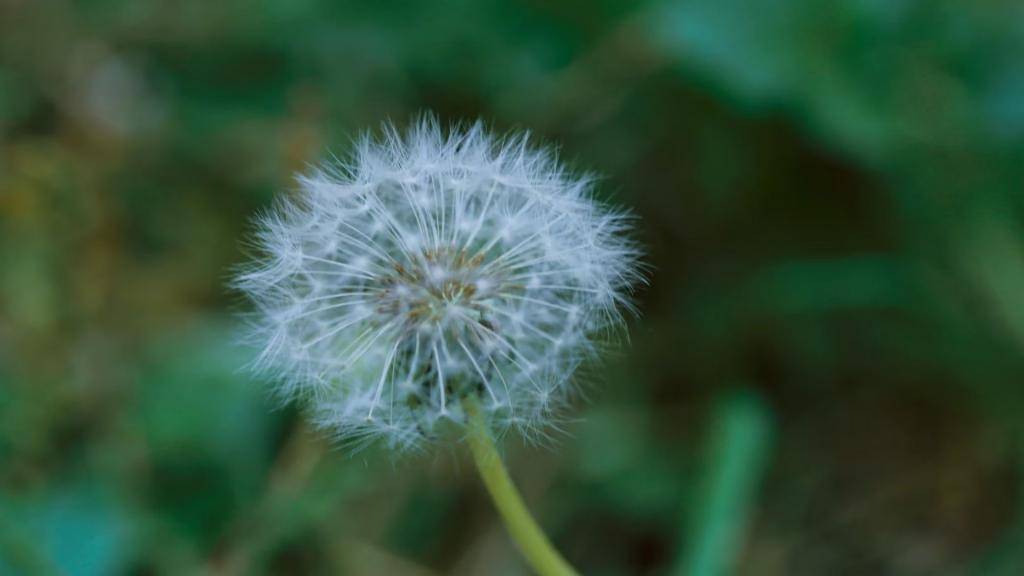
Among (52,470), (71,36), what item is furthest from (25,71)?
(52,470)

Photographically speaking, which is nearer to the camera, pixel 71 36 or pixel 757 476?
pixel 757 476

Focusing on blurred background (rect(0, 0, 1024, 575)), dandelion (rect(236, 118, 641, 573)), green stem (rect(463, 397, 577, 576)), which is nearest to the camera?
green stem (rect(463, 397, 577, 576))

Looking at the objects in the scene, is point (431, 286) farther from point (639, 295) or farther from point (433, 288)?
point (639, 295)

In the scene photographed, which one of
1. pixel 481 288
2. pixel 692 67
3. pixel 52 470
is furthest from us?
pixel 692 67

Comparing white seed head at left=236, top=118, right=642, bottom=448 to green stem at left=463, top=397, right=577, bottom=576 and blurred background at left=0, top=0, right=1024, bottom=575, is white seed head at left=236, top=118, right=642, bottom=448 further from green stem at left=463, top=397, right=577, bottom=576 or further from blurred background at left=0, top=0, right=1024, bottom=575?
blurred background at left=0, top=0, right=1024, bottom=575

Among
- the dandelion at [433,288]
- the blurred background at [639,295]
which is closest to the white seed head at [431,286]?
the dandelion at [433,288]

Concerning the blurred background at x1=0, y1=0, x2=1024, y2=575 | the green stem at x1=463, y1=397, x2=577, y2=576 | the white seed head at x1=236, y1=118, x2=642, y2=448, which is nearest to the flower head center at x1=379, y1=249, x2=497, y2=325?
the white seed head at x1=236, y1=118, x2=642, y2=448

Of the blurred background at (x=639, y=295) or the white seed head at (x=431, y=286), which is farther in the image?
Answer: the blurred background at (x=639, y=295)

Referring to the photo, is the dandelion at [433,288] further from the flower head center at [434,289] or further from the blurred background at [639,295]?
the blurred background at [639,295]

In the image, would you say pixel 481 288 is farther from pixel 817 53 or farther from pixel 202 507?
pixel 817 53
